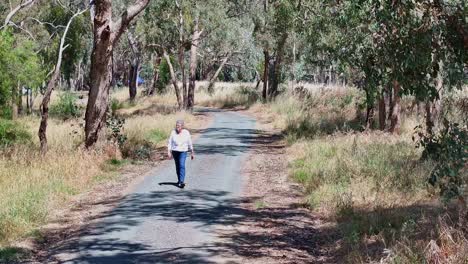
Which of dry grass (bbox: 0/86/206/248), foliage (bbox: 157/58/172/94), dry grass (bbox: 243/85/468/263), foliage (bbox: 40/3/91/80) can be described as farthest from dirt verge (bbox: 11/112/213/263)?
foliage (bbox: 157/58/172/94)

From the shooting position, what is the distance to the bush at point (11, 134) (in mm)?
21609

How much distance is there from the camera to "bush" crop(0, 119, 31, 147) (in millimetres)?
21609

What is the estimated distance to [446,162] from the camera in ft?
21.2

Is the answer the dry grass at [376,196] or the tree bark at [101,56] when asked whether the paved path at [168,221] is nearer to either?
the dry grass at [376,196]

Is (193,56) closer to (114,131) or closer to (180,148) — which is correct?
(114,131)

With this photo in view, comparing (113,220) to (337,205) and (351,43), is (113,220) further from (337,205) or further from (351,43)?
(351,43)

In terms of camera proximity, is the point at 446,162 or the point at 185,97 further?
the point at 185,97

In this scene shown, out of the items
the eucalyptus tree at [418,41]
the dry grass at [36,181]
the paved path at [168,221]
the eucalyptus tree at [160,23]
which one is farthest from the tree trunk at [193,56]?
the eucalyptus tree at [418,41]

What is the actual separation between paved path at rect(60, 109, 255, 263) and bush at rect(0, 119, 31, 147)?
7.39m

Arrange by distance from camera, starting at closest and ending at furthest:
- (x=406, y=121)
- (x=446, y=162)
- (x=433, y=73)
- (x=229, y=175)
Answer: (x=446, y=162), (x=433, y=73), (x=229, y=175), (x=406, y=121)

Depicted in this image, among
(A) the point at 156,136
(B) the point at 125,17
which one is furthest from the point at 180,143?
(A) the point at 156,136

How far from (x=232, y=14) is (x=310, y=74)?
199ft

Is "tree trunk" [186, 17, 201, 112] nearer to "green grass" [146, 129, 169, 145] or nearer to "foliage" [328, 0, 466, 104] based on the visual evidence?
"green grass" [146, 129, 169, 145]

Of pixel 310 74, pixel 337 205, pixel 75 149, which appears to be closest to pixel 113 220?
pixel 337 205
